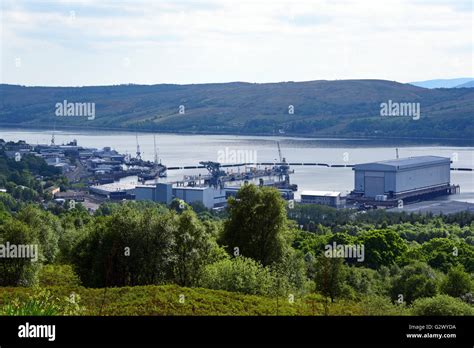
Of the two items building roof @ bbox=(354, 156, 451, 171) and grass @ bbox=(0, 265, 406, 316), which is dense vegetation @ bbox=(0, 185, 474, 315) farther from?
building roof @ bbox=(354, 156, 451, 171)

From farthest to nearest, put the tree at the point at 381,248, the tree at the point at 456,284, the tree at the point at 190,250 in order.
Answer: the tree at the point at 381,248 → the tree at the point at 456,284 → the tree at the point at 190,250

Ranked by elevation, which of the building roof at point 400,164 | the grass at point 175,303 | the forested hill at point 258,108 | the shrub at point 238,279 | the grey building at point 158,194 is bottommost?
the grey building at point 158,194

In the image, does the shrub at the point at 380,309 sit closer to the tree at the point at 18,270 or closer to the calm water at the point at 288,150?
the tree at the point at 18,270

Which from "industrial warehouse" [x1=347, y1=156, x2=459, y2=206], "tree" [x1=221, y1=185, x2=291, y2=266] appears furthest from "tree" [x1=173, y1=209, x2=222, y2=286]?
"industrial warehouse" [x1=347, y1=156, x2=459, y2=206]

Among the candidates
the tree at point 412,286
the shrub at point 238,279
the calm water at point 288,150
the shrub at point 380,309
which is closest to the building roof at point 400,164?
the calm water at point 288,150

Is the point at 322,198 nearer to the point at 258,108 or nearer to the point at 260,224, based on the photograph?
the point at 260,224
